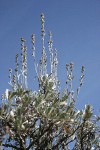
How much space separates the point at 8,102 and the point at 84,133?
214 centimetres

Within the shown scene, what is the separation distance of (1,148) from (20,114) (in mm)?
904

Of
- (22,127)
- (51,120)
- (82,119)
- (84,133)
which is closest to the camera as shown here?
(22,127)

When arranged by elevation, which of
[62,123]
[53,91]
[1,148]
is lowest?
[1,148]

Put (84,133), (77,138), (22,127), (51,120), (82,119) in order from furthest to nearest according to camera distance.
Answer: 1. (77,138)
2. (84,133)
3. (82,119)
4. (51,120)
5. (22,127)

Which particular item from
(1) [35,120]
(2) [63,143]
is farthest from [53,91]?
(2) [63,143]

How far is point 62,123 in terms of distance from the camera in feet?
18.9

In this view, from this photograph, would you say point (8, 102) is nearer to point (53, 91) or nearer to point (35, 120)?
point (35, 120)

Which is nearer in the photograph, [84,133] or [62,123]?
[62,123]

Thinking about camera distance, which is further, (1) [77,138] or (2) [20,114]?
(1) [77,138]

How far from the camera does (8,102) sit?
5.74 m

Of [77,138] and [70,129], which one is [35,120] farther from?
[77,138]

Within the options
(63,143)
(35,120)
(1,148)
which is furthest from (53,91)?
(1,148)

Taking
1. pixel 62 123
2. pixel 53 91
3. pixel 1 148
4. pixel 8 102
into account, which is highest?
pixel 53 91

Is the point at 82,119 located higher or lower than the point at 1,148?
higher
